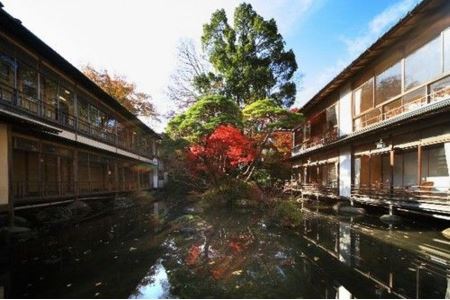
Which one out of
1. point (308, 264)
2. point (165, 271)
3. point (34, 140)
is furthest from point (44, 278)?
point (34, 140)

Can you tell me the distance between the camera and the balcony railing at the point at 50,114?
48.4ft

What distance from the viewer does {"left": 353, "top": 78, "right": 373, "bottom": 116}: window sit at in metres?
20.4

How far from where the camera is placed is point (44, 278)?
7801mm

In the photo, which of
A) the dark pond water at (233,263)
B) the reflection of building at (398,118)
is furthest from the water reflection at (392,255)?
the reflection of building at (398,118)

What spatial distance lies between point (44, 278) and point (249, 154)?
59.5ft

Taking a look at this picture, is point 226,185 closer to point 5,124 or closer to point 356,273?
point 5,124

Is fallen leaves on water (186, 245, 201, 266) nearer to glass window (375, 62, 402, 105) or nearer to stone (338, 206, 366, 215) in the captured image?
stone (338, 206, 366, 215)

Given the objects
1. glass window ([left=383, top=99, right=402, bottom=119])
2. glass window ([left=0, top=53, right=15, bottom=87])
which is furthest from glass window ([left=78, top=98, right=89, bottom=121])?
glass window ([left=383, top=99, right=402, bottom=119])

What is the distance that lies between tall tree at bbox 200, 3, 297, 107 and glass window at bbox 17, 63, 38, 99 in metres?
23.5

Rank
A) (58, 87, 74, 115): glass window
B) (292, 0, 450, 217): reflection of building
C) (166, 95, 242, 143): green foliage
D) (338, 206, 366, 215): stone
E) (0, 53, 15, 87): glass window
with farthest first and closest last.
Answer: (166, 95, 242, 143): green foliage, (58, 87, 74, 115): glass window, (338, 206, 366, 215): stone, (0, 53, 15, 87): glass window, (292, 0, 450, 217): reflection of building

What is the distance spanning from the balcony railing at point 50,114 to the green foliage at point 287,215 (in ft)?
40.1

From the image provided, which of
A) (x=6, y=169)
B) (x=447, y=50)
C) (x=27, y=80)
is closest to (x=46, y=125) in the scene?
(x=27, y=80)

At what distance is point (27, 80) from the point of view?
55.6 feet

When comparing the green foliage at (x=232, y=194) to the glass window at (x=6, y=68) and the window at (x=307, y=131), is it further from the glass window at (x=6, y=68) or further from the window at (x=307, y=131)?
the glass window at (x=6, y=68)
